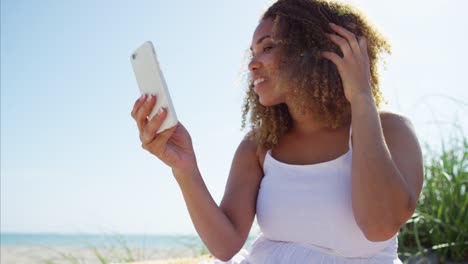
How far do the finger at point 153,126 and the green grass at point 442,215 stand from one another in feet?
8.33

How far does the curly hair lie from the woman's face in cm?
4

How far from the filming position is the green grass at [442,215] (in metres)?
3.75

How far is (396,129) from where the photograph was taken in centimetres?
200

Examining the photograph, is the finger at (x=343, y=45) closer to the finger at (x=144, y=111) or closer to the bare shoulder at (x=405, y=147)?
the bare shoulder at (x=405, y=147)

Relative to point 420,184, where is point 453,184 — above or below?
below

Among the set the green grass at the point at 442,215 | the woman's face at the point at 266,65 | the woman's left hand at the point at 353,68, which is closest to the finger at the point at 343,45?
the woman's left hand at the point at 353,68

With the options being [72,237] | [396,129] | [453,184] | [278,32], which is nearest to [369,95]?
[396,129]

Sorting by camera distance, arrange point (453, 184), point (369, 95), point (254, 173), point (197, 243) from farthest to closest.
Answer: point (197, 243)
point (453, 184)
point (254, 173)
point (369, 95)

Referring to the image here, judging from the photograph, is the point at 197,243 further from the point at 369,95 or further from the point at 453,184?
the point at 369,95

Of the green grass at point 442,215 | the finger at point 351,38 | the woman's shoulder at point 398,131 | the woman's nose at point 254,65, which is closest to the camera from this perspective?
the finger at point 351,38

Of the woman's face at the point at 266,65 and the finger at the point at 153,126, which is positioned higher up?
the woman's face at the point at 266,65

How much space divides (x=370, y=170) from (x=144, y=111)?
80 centimetres

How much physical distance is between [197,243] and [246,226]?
2.97 m

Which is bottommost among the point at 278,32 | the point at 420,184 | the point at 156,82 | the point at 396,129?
the point at 420,184
